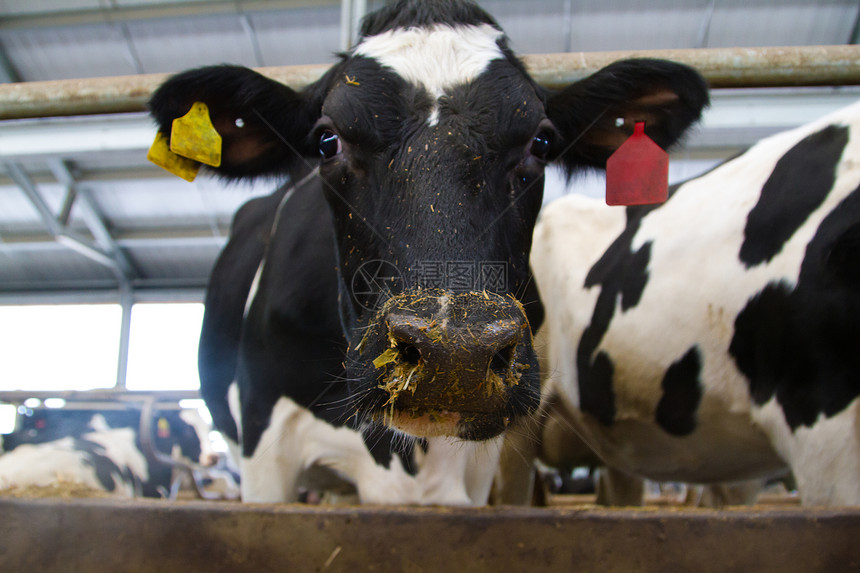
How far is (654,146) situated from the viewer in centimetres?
228

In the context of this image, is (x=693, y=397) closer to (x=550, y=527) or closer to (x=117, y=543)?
(x=550, y=527)

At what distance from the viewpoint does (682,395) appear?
2637 mm

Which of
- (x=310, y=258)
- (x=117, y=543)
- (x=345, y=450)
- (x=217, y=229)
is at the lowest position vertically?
(x=217, y=229)

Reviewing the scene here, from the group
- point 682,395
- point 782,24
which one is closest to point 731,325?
point 682,395

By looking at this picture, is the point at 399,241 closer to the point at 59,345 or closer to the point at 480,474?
the point at 480,474

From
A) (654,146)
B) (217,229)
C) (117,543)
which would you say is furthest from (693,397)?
(217,229)

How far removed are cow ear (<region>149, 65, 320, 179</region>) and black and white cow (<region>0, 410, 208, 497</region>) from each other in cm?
298

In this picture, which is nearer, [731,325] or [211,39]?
[731,325]

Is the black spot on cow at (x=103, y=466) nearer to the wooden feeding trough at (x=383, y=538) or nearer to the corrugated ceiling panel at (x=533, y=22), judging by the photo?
the wooden feeding trough at (x=383, y=538)

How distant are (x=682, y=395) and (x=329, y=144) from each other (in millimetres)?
1743

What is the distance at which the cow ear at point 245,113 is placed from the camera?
211cm

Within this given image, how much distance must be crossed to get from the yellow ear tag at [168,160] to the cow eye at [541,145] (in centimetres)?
116

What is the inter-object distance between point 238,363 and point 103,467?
5220mm

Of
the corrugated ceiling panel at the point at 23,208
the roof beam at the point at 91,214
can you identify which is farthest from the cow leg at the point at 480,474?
the corrugated ceiling panel at the point at 23,208
